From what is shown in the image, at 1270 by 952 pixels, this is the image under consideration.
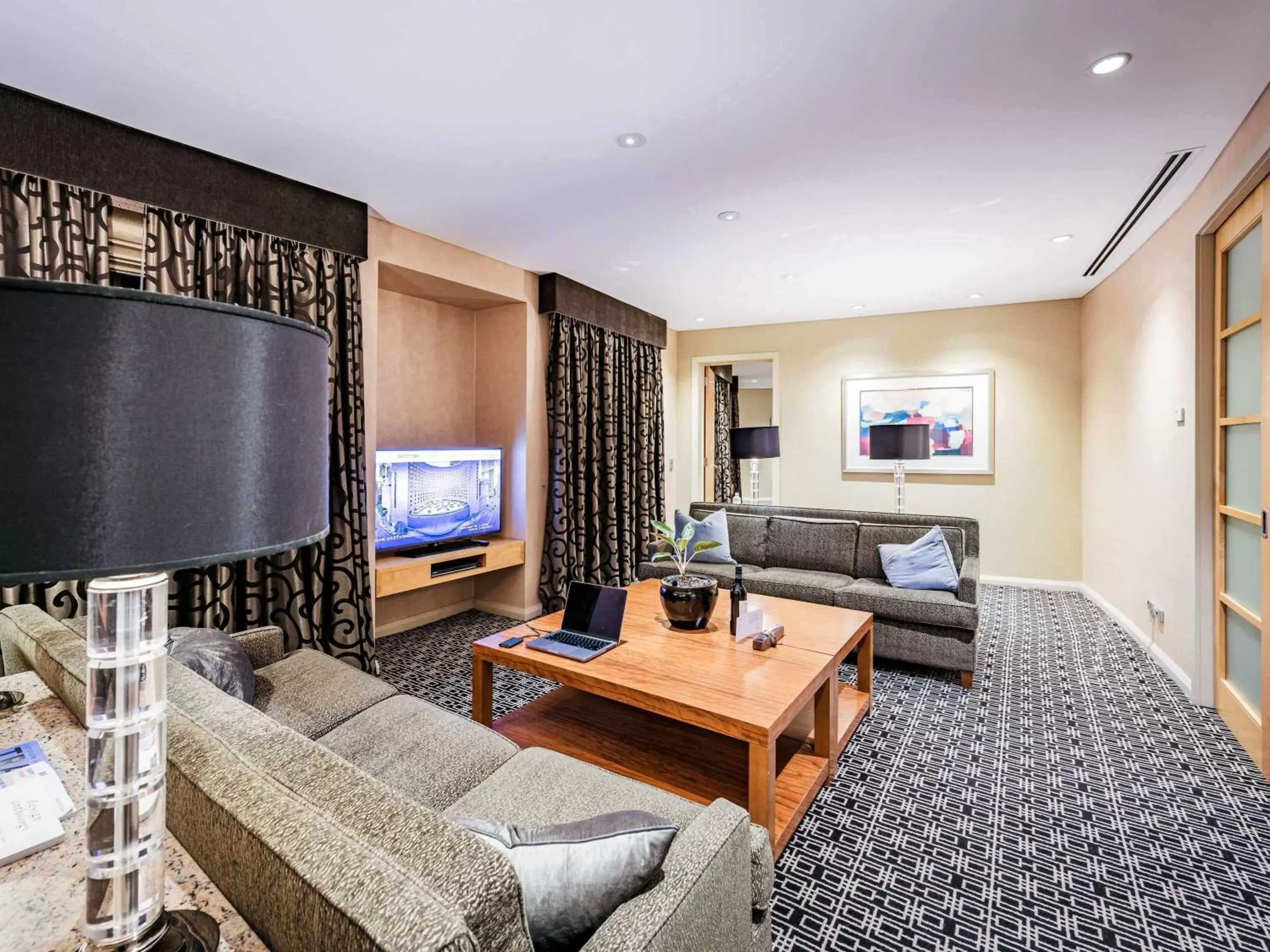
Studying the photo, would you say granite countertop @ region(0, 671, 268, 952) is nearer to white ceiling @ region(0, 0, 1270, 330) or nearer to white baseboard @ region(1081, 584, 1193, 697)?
white ceiling @ region(0, 0, 1270, 330)

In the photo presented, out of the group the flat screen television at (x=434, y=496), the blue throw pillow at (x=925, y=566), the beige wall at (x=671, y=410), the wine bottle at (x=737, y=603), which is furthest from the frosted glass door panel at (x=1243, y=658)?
the beige wall at (x=671, y=410)

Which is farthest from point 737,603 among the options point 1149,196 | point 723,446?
point 723,446

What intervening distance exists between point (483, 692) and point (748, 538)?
2.44 metres

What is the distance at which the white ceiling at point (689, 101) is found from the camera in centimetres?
180

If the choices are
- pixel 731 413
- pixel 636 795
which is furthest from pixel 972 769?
pixel 731 413

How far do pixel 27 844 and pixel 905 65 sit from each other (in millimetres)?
2812

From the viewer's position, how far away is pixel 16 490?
0.44 meters

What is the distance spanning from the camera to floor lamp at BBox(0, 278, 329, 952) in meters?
0.45

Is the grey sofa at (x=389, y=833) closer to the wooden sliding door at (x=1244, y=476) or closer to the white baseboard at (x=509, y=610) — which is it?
the wooden sliding door at (x=1244, y=476)

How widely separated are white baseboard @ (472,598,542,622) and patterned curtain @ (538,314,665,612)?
0.31 ft

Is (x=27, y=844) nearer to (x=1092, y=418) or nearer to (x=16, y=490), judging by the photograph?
(x=16, y=490)

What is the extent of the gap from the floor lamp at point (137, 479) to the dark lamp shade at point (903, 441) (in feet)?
14.7

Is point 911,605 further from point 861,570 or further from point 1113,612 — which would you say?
point 1113,612

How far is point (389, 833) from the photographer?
0.72 meters
